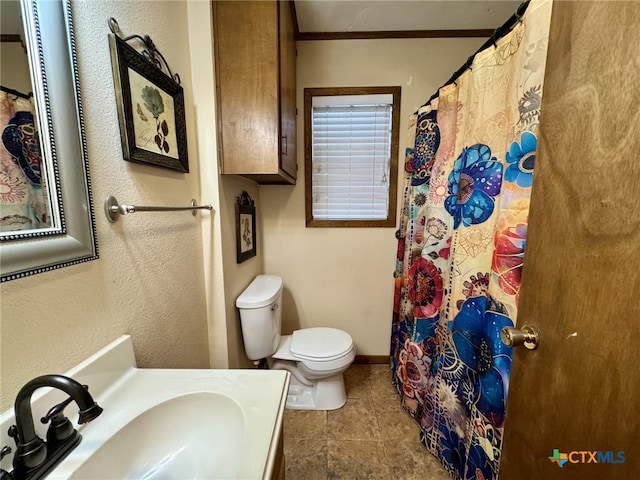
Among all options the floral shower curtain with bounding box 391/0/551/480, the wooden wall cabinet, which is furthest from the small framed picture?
the floral shower curtain with bounding box 391/0/551/480

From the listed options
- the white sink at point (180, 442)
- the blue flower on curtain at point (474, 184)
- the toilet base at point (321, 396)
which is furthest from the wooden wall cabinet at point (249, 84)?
the toilet base at point (321, 396)

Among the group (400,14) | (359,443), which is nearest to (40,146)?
(359,443)

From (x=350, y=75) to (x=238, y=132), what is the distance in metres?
1.14

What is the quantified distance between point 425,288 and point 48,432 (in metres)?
1.46

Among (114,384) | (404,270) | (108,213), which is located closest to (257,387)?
(114,384)

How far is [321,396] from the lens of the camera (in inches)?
65.5

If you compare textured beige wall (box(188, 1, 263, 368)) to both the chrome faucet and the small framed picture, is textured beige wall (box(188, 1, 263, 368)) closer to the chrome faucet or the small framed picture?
the small framed picture

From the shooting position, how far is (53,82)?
55cm

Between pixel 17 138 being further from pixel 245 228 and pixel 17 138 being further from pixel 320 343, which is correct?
pixel 320 343

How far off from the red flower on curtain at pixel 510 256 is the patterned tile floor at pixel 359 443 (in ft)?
3.56

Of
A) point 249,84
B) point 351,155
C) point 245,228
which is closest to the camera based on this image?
point 249,84

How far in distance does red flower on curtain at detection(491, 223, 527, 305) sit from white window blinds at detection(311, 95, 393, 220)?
113 centimetres

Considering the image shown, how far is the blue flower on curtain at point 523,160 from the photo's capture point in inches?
31.1

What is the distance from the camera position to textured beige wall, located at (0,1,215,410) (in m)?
0.54
